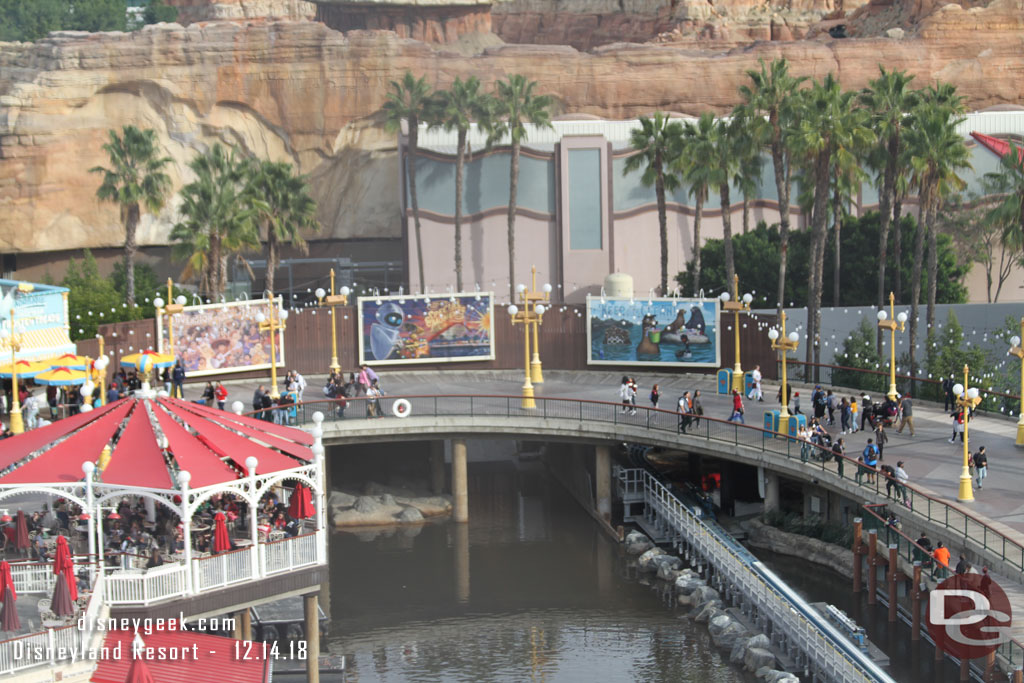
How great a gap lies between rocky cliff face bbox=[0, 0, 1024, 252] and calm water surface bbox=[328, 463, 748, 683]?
46.1 m

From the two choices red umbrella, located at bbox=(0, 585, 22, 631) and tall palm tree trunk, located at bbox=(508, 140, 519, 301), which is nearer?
red umbrella, located at bbox=(0, 585, 22, 631)

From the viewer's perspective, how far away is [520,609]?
39.8 m

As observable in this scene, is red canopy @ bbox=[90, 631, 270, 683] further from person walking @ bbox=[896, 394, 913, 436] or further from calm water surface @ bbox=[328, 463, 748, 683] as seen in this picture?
person walking @ bbox=[896, 394, 913, 436]

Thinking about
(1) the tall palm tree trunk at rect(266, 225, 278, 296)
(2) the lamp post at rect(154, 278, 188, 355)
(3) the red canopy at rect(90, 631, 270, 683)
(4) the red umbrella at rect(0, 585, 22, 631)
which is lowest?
(3) the red canopy at rect(90, 631, 270, 683)

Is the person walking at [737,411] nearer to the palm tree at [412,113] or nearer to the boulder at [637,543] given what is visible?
the boulder at [637,543]

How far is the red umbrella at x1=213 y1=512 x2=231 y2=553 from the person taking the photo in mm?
28531

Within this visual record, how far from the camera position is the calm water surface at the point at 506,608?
34938 millimetres

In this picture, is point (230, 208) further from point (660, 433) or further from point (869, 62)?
point (869, 62)

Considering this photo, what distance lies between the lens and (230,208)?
6019cm

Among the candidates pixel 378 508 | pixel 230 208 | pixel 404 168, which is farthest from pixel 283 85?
pixel 378 508

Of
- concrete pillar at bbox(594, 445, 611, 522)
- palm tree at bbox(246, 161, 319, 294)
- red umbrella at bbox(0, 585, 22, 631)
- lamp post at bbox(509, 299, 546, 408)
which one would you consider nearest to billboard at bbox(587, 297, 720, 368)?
lamp post at bbox(509, 299, 546, 408)

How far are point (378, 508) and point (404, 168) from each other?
115ft
